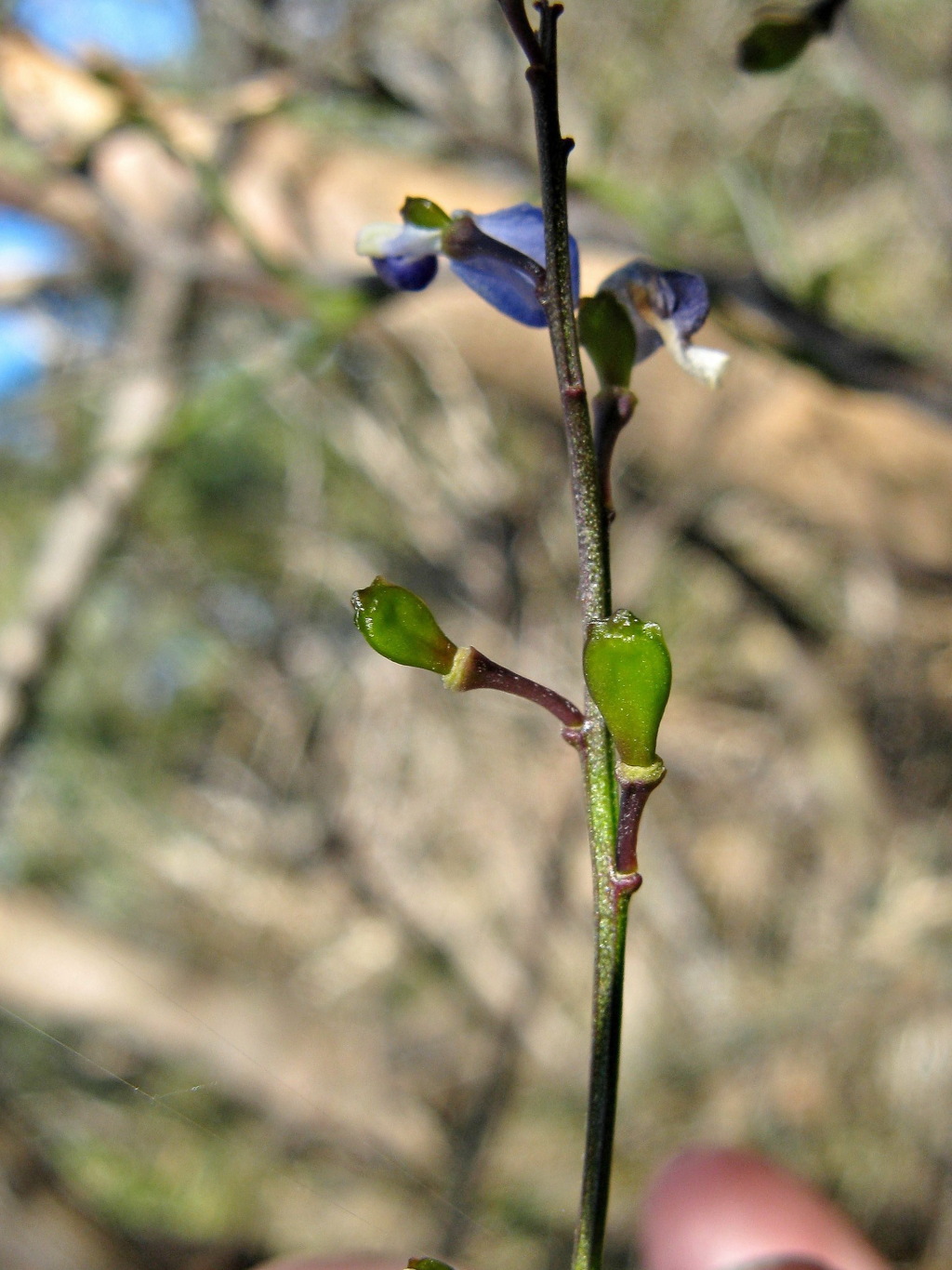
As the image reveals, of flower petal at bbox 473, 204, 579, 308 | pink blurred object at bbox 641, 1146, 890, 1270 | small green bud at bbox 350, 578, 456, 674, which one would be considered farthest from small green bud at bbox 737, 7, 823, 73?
pink blurred object at bbox 641, 1146, 890, 1270

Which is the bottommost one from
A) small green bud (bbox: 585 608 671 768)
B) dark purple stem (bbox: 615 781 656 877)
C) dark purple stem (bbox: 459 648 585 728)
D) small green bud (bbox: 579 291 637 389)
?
dark purple stem (bbox: 615 781 656 877)

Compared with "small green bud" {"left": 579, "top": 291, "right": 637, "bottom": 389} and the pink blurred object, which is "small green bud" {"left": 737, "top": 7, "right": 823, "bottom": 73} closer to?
"small green bud" {"left": 579, "top": 291, "right": 637, "bottom": 389}

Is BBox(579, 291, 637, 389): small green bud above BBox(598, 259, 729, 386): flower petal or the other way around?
the other way around

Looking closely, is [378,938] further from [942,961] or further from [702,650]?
[942,961]

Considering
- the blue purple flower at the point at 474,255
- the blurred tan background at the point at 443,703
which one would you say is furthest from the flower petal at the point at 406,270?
the blurred tan background at the point at 443,703

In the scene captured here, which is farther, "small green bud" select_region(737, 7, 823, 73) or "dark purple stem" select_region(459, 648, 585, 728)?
"small green bud" select_region(737, 7, 823, 73)

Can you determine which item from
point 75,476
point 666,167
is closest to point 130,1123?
point 75,476

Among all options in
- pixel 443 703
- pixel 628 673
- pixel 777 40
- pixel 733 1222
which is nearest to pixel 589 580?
pixel 628 673

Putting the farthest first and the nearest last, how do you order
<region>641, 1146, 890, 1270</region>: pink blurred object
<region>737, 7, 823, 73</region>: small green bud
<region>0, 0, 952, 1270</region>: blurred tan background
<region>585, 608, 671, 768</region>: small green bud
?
<region>0, 0, 952, 1270</region>: blurred tan background < <region>641, 1146, 890, 1270</region>: pink blurred object < <region>737, 7, 823, 73</region>: small green bud < <region>585, 608, 671, 768</region>: small green bud
